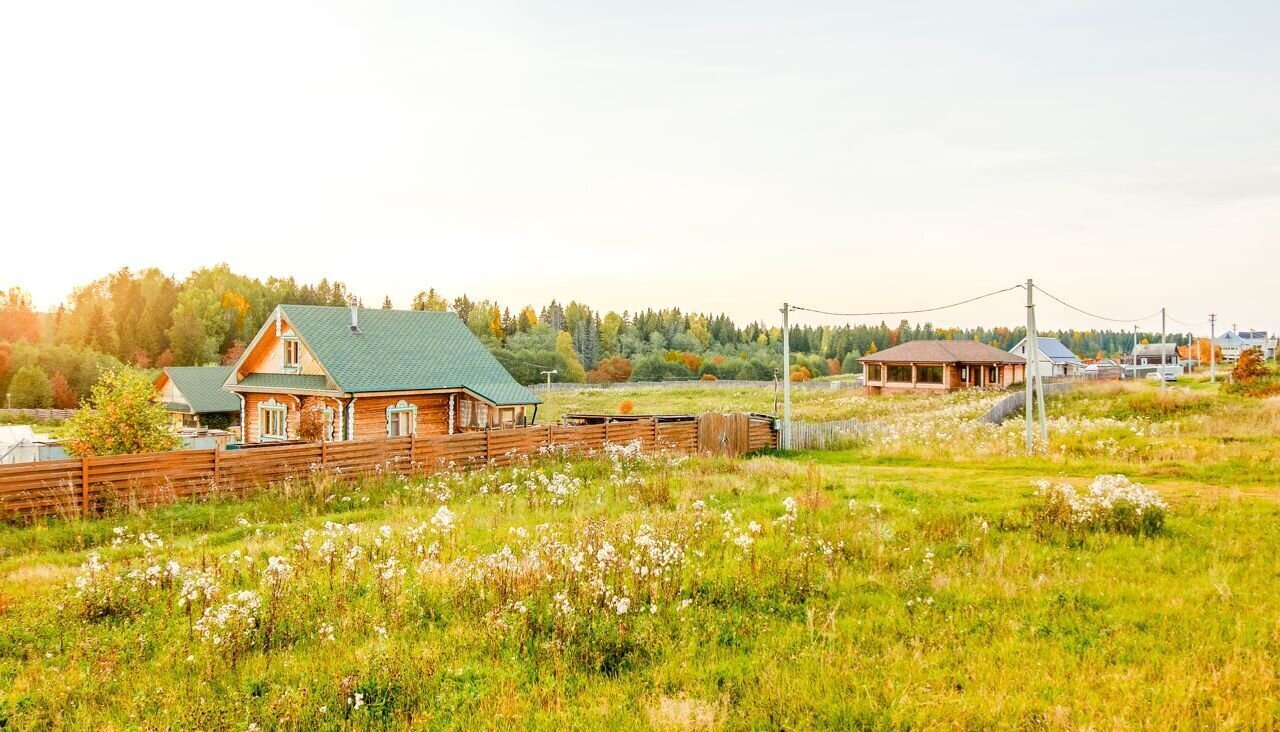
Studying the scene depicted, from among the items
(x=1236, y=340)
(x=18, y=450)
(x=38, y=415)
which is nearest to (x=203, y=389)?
(x=18, y=450)

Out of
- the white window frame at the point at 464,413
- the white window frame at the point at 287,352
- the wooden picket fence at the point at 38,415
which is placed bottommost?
the wooden picket fence at the point at 38,415

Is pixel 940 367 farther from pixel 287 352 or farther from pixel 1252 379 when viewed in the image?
pixel 287 352

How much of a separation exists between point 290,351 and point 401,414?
584 centimetres

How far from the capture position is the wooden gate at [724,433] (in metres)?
27.4

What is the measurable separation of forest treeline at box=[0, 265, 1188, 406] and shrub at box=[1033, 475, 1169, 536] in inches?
3495

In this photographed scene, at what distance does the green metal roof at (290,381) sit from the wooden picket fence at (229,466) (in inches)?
361

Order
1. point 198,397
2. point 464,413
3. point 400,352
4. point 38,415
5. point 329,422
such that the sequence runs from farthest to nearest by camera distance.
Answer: point 38,415
point 198,397
point 464,413
point 400,352
point 329,422

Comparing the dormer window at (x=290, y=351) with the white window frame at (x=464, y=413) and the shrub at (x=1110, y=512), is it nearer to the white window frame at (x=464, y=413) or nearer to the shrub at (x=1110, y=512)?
the white window frame at (x=464, y=413)

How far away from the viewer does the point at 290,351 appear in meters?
30.2

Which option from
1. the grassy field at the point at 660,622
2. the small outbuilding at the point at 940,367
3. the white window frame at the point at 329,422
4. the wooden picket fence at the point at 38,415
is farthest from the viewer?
the wooden picket fence at the point at 38,415

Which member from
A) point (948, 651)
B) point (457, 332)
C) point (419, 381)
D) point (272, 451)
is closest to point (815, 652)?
point (948, 651)

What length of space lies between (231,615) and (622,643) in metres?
4.21

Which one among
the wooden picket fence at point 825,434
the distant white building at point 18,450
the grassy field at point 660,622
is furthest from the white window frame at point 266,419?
the wooden picket fence at point 825,434

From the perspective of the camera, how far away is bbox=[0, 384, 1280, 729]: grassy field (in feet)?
18.7
